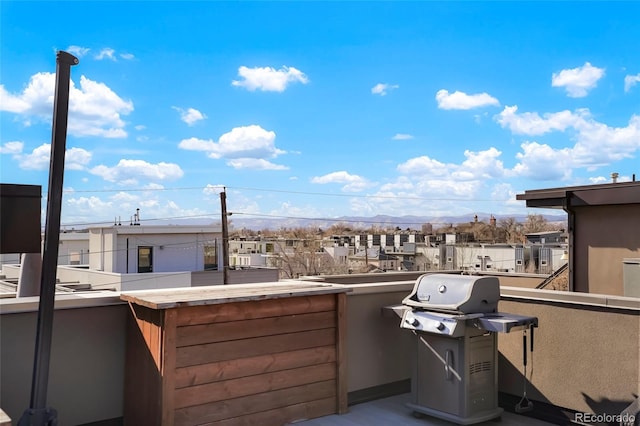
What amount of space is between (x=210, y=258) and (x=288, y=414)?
22359mm

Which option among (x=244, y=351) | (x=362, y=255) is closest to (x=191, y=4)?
(x=244, y=351)

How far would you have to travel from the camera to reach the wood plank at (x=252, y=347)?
3.61 meters

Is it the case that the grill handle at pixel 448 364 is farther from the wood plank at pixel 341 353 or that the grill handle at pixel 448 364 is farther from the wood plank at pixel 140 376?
the wood plank at pixel 140 376

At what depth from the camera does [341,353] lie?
4.42m

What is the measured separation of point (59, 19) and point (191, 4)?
2258 mm

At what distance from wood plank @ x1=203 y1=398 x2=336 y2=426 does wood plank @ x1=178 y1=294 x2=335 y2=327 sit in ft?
2.41

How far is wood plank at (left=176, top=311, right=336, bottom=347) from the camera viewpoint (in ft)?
11.8

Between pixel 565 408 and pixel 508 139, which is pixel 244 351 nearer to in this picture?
pixel 565 408

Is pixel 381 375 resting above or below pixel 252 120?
below

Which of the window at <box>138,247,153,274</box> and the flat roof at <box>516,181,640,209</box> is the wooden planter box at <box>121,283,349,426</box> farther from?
the window at <box>138,247,153,274</box>

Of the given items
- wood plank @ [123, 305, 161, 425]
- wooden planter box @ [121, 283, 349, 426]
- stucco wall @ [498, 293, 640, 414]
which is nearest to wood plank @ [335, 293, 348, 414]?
wooden planter box @ [121, 283, 349, 426]

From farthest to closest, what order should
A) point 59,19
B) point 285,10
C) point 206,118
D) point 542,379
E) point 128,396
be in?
1. point 206,118
2. point 285,10
3. point 59,19
4. point 542,379
5. point 128,396

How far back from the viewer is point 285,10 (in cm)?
1386

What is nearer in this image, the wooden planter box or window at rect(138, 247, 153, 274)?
the wooden planter box
